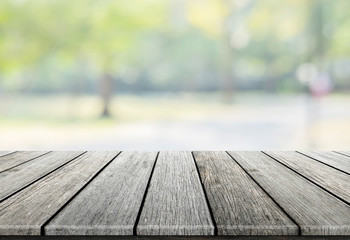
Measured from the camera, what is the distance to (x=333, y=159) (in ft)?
4.50

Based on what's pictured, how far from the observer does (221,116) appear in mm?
6551

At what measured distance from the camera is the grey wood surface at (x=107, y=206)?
2.12ft

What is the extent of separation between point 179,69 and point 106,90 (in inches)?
65.1

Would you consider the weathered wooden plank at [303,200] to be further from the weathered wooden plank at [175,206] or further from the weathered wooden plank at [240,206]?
the weathered wooden plank at [175,206]

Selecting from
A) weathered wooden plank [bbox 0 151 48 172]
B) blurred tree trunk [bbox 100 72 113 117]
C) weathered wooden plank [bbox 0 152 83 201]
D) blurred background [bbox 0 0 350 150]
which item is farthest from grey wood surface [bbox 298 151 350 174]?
blurred tree trunk [bbox 100 72 113 117]

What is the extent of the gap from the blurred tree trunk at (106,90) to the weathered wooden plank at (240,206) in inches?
239

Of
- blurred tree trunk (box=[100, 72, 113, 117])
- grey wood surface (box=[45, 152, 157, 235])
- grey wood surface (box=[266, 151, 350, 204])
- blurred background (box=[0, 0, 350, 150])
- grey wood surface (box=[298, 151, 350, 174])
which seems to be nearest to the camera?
grey wood surface (box=[45, 152, 157, 235])

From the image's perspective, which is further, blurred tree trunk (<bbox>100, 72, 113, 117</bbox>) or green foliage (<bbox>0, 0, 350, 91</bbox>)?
blurred tree trunk (<bbox>100, 72, 113, 117</bbox>)

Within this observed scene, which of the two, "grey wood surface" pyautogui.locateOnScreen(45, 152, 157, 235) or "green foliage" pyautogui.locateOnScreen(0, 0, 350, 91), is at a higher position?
"green foliage" pyautogui.locateOnScreen(0, 0, 350, 91)

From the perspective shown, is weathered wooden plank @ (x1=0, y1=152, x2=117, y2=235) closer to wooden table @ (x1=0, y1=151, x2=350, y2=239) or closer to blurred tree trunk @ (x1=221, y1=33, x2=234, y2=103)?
wooden table @ (x1=0, y1=151, x2=350, y2=239)

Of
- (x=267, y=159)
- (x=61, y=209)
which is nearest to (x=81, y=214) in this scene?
(x=61, y=209)

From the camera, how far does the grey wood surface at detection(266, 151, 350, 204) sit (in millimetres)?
927

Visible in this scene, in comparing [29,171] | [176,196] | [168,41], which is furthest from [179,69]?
[176,196]

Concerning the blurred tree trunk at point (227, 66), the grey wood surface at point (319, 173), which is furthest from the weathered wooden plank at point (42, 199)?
the blurred tree trunk at point (227, 66)
